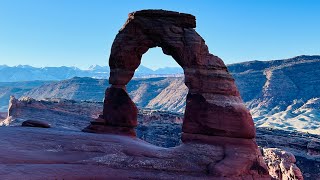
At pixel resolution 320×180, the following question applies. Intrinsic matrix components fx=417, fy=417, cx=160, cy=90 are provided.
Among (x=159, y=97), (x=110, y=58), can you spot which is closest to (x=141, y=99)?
(x=159, y=97)

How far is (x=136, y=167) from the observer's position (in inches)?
536

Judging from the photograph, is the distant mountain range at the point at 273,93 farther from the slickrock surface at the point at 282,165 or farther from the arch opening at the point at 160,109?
the slickrock surface at the point at 282,165

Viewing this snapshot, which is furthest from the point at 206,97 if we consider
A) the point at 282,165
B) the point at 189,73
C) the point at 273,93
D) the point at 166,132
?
the point at 273,93

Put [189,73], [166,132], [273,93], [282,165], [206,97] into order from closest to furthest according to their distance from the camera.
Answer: [206,97]
[189,73]
[282,165]
[166,132]
[273,93]

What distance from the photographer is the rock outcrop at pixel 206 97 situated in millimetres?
14680

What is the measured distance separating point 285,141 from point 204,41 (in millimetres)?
37971

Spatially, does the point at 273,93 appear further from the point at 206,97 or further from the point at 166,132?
the point at 206,97

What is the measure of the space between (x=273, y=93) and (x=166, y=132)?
82.5 meters

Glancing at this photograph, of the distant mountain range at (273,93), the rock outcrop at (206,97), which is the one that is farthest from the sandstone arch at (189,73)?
the distant mountain range at (273,93)

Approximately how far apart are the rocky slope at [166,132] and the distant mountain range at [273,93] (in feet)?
165

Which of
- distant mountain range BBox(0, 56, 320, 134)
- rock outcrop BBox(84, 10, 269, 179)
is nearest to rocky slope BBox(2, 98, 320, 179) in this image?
rock outcrop BBox(84, 10, 269, 179)

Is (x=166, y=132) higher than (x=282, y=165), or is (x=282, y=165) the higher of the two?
(x=282, y=165)

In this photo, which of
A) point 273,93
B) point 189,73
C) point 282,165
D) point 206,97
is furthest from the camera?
Answer: point 273,93

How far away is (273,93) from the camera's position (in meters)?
132
